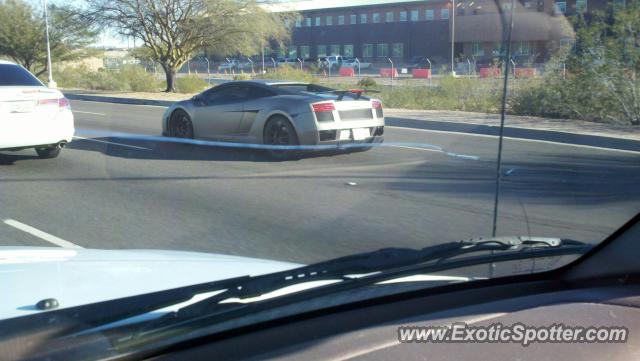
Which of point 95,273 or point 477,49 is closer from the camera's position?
point 95,273

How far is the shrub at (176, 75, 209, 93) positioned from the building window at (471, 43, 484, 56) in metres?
8.56

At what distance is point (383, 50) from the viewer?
20.1ft

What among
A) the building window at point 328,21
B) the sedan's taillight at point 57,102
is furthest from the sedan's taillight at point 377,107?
the sedan's taillight at point 57,102

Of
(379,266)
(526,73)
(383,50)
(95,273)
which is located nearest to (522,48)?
(379,266)

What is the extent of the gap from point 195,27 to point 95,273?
29.8ft

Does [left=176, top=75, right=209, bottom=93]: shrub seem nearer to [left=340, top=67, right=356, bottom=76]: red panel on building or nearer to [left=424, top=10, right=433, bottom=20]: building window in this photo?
[left=340, top=67, right=356, bottom=76]: red panel on building

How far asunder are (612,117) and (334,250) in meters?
4.76

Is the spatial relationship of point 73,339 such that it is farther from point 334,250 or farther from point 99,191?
point 99,191

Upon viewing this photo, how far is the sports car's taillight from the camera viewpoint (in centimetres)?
857

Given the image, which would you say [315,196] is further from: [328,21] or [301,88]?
[328,21]

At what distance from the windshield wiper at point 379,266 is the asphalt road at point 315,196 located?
89 centimetres

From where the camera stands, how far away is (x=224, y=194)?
380 inches

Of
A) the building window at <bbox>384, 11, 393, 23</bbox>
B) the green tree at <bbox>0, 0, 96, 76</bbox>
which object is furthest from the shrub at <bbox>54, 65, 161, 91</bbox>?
the building window at <bbox>384, 11, 393, 23</bbox>

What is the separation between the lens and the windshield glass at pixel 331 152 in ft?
13.3
